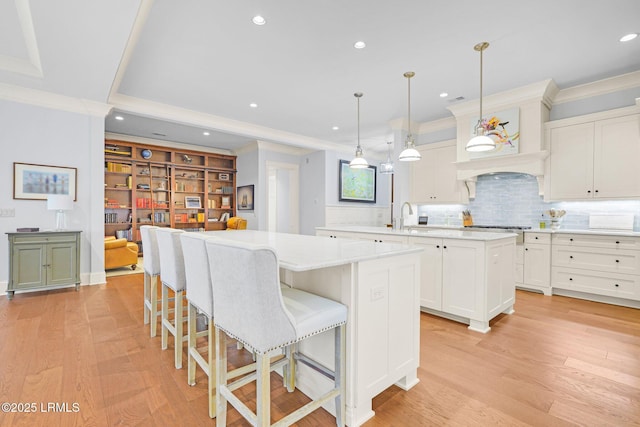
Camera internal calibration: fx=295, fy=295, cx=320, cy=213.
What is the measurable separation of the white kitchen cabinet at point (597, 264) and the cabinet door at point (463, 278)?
6.51 feet

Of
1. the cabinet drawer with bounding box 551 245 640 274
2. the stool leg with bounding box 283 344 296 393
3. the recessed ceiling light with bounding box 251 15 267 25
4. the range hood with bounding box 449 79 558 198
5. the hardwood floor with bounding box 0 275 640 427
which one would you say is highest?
the recessed ceiling light with bounding box 251 15 267 25

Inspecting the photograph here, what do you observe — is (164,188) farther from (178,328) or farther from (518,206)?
(518,206)

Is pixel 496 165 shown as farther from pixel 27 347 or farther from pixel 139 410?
pixel 27 347

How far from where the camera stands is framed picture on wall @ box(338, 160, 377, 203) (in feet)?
24.5

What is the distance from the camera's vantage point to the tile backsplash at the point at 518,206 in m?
3.92

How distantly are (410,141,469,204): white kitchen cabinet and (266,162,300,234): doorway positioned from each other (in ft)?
10.7

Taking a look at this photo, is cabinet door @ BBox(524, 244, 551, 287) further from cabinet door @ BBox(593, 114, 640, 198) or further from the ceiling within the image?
the ceiling

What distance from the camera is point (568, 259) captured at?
3793 mm


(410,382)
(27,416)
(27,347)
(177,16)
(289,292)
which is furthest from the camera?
(177,16)

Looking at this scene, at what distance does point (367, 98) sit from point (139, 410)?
4336 mm

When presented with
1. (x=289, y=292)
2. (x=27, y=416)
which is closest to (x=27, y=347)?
(x=27, y=416)

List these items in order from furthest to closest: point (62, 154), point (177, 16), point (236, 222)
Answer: point (236, 222)
point (62, 154)
point (177, 16)

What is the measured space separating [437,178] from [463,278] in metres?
2.89

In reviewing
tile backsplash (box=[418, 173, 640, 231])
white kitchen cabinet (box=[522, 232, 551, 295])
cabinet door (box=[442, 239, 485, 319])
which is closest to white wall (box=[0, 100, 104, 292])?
cabinet door (box=[442, 239, 485, 319])
